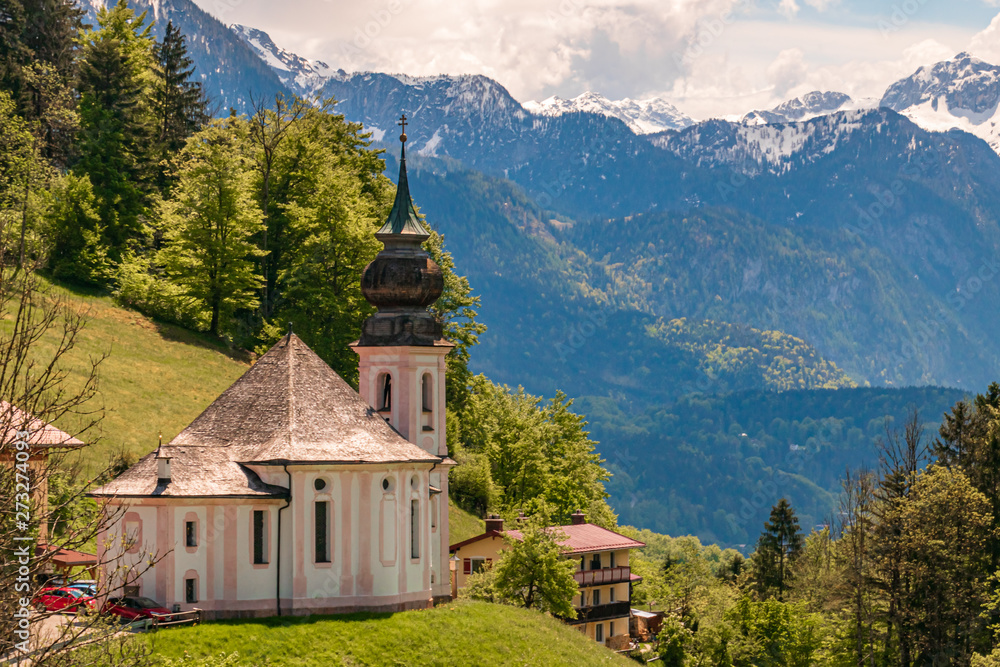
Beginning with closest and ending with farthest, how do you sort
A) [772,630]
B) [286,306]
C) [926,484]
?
[926,484], [772,630], [286,306]

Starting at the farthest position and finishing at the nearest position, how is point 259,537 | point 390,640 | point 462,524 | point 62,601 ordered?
point 462,524
point 259,537
point 390,640
point 62,601

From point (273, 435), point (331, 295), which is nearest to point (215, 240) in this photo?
point (331, 295)

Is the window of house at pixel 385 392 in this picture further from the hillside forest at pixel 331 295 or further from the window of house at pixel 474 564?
the window of house at pixel 474 564

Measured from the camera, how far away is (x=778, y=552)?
103438mm

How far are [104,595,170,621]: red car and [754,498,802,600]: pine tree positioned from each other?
6728 centimetres

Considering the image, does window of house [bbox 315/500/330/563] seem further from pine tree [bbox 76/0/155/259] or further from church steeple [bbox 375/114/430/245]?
pine tree [bbox 76/0/155/259]

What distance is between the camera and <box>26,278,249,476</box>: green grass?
5806 centimetres

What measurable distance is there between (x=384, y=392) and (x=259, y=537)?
10.8 m

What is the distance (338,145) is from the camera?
9344cm

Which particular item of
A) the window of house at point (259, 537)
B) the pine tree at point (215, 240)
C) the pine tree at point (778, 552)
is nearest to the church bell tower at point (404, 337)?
the window of house at point (259, 537)

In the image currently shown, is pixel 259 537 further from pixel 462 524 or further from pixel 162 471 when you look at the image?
pixel 462 524

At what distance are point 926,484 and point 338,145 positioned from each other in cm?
5231

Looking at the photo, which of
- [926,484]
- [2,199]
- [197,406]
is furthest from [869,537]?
[2,199]

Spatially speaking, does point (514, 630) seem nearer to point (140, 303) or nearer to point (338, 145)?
point (140, 303)
